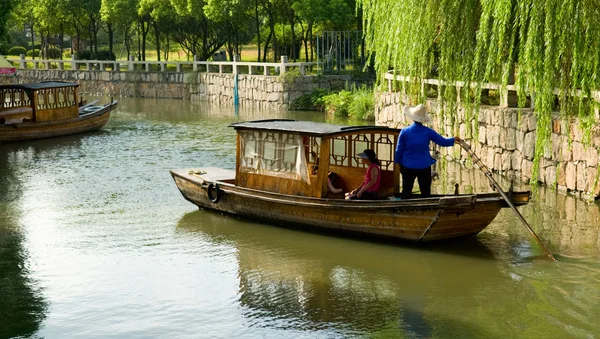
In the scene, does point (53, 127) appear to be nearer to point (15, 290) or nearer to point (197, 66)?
point (15, 290)

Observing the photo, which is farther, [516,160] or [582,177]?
[516,160]

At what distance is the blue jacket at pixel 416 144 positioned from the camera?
13273mm

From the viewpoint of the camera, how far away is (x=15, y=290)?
11.9 m

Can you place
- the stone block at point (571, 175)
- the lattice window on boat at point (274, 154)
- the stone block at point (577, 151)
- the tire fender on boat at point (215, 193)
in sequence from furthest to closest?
1. the stone block at point (571, 175)
2. the stone block at point (577, 151)
3. the tire fender on boat at point (215, 193)
4. the lattice window on boat at point (274, 154)

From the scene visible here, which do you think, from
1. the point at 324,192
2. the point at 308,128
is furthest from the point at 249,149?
the point at 324,192

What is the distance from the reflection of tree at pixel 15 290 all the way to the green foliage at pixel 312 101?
2186cm

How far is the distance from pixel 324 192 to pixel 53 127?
55.7 feet

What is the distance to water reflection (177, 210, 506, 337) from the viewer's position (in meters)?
10.4

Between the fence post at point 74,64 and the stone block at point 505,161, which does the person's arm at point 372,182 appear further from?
the fence post at point 74,64

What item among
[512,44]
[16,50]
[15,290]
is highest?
[16,50]

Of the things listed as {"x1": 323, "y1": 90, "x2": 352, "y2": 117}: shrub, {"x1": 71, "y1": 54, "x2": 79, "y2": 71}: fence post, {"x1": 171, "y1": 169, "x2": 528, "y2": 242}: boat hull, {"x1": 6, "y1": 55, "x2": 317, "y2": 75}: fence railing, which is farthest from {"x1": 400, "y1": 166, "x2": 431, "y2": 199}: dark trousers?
{"x1": 71, "y1": 54, "x2": 79, "y2": 71}: fence post

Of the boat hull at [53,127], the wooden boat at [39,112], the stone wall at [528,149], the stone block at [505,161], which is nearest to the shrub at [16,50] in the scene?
the boat hull at [53,127]

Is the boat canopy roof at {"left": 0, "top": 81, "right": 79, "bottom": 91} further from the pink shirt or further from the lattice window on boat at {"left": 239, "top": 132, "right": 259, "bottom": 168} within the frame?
the pink shirt

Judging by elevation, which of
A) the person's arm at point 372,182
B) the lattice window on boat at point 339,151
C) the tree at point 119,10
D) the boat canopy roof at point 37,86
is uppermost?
the tree at point 119,10
